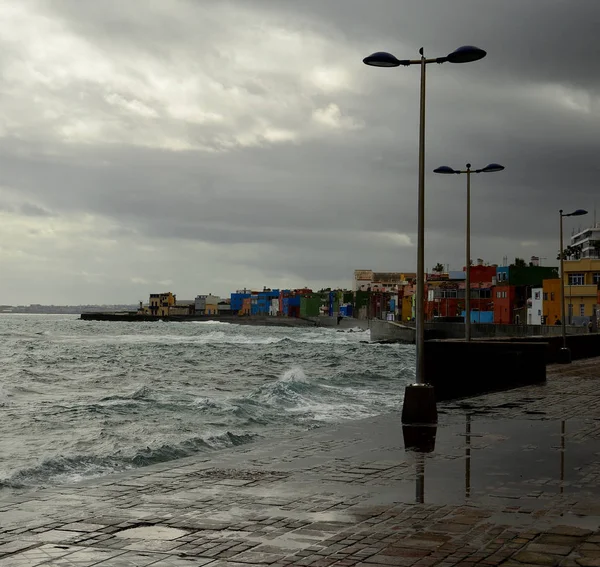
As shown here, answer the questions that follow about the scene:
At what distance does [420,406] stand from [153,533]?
844 cm

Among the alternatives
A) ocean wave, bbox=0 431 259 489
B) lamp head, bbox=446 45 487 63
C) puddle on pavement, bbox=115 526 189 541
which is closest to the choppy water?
ocean wave, bbox=0 431 259 489

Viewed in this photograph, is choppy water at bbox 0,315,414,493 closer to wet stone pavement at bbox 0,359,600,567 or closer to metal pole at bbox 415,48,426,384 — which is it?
wet stone pavement at bbox 0,359,600,567

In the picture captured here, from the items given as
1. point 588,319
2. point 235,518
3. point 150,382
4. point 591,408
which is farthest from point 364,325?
point 235,518

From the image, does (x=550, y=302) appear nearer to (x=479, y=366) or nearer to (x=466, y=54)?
(x=479, y=366)

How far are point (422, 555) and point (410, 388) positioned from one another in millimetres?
Answer: 8762

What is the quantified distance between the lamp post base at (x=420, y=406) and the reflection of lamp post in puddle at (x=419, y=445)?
0.63 ft

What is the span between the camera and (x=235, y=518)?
7.57m

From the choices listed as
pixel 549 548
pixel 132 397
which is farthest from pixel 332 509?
pixel 132 397

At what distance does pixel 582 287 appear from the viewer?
8588 cm

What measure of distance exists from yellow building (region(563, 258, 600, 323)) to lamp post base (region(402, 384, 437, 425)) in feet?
235

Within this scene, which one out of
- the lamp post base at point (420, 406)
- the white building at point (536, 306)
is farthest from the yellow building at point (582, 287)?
the lamp post base at point (420, 406)

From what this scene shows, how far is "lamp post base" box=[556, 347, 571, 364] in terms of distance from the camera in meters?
35.7

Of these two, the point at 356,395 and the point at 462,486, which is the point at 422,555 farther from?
the point at 356,395

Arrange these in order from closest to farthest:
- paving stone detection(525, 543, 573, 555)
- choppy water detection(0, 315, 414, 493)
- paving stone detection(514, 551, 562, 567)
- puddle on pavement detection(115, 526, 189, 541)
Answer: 1. paving stone detection(514, 551, 562, 567)
2. paving stone detection(525, 543, 573, 555)
3. puddle on pavement detection(115, 526, 189, 541)
4. choppy water detection(0, 315, 414, 493)
